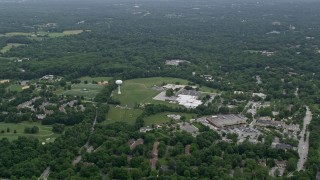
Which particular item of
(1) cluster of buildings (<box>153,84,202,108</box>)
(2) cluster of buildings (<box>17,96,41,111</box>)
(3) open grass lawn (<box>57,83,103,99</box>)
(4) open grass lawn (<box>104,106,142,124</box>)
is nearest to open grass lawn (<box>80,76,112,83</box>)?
(3) open grass lawn (<box>57,83,103,99</box>)

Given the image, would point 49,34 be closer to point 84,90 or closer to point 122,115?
point 84,90

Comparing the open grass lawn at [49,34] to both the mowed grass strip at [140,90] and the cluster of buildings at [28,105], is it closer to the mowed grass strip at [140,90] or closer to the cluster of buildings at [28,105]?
the mowed grass strip at [140,90]

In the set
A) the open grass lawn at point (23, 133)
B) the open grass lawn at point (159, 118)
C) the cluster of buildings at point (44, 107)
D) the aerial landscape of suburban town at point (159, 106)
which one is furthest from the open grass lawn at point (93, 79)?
the open grass lawn at point (23, 133)

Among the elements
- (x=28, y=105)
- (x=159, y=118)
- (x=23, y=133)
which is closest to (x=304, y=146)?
(x=159, y=118)

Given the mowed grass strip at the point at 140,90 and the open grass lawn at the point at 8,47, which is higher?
the mowed grass strip at the point at 140,90

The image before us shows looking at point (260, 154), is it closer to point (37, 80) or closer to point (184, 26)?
point (37, 80)

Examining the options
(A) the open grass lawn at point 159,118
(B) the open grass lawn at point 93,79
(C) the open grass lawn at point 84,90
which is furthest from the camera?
(B) the open grass lawn at point 93,79
